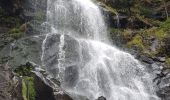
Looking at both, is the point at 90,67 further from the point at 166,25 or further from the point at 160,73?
the point at 166,25

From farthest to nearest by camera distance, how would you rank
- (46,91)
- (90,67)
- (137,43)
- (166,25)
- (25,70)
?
(166,25), (137,43), (90,67), (25,70), (46,91)

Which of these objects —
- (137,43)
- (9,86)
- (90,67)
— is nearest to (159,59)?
(137,43)

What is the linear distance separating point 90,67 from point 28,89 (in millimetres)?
7702

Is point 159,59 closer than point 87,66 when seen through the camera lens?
No

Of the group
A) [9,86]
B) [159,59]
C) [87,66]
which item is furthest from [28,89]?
[159,59]

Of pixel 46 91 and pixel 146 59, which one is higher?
pixel 46 91

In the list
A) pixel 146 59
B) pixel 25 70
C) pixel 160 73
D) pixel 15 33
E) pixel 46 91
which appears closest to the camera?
pixel 46 91

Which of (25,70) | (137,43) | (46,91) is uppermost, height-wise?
(25,70)

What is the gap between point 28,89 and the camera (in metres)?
14.3

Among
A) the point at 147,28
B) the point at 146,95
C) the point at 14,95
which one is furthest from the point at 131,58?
the point at 14,95

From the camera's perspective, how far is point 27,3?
27.3 metres

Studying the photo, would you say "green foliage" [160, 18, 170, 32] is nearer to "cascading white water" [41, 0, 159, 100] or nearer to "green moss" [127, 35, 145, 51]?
"green moss" [127, 35, 145, 51]

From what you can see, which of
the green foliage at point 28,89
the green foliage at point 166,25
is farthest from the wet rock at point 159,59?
the green foliage at point 28,89

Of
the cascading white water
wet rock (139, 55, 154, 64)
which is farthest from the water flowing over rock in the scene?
wet rock (139, 55, 154, 64)
